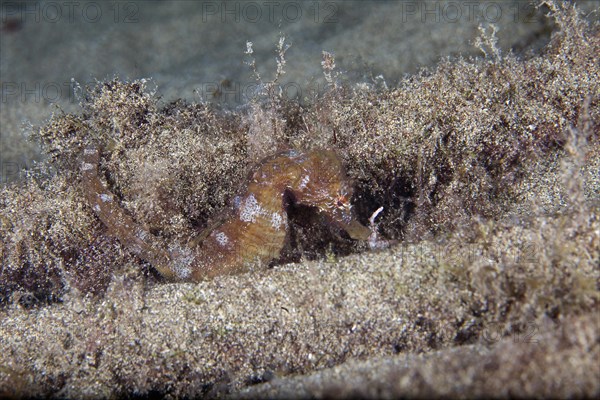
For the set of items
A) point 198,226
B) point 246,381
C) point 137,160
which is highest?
point 137,160

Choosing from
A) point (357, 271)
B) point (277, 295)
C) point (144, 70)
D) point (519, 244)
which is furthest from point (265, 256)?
point (144, 70)

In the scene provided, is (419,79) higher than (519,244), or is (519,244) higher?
(419,79)

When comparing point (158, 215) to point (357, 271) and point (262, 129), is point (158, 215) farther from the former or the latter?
point (357, 271)

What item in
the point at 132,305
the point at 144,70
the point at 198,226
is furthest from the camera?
the point at 144,70

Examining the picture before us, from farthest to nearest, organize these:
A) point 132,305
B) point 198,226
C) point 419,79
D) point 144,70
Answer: point 144,70
point 419,79
point 198,226
point 132,305

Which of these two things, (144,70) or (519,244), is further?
(144,70)

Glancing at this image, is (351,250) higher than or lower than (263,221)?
lower

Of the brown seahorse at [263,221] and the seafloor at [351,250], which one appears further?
the brown seahorse at [263,221]

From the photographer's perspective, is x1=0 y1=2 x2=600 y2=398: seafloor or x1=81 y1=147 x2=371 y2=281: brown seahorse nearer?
x1=0 y1=2 x2=600 y2=398: seafloor
